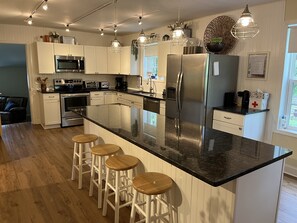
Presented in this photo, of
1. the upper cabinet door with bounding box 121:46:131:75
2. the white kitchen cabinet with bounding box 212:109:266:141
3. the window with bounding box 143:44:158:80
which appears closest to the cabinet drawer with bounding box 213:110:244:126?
the white kitchen cabinet with bounding box 212:109:266:141

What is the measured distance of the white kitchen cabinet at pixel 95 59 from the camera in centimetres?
611

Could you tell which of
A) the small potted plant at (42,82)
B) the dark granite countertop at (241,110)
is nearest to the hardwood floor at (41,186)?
the small potted plant at (42,82)

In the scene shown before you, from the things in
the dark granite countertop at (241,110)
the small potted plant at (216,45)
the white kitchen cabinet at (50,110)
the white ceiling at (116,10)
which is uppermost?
the white ceiling at (116,10)

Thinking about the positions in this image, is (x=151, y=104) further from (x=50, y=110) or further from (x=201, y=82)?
(x=50, y=110)

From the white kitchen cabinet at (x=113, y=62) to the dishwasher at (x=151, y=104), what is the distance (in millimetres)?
1824

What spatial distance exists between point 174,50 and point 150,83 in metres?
1.42

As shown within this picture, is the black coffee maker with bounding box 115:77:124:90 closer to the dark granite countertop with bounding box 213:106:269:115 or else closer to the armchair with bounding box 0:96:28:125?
the armchair with bounding box 0:96:28:125

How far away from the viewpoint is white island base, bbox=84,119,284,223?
4.65 feet

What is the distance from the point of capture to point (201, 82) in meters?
3.53

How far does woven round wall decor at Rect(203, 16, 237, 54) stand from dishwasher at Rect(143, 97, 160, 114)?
1.57 metres

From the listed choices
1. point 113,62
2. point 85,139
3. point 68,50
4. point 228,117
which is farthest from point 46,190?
point 113,62

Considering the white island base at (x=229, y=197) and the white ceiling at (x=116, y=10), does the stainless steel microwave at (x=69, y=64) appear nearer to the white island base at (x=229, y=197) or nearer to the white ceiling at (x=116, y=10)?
the white ceiling at (x=116, y=10)

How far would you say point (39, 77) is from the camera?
230 inches

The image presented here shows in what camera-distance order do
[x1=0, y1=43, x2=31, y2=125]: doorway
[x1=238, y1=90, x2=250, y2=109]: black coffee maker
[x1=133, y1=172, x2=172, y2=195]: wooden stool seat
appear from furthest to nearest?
[x1=0, y1=43, x2=31, y2=125]: doorway → [x1=238, y1=90, x2=250, y2=109]: black coffee maker → [x1=133, y1=172, x2=172, y2=195]: wooden stool seat
